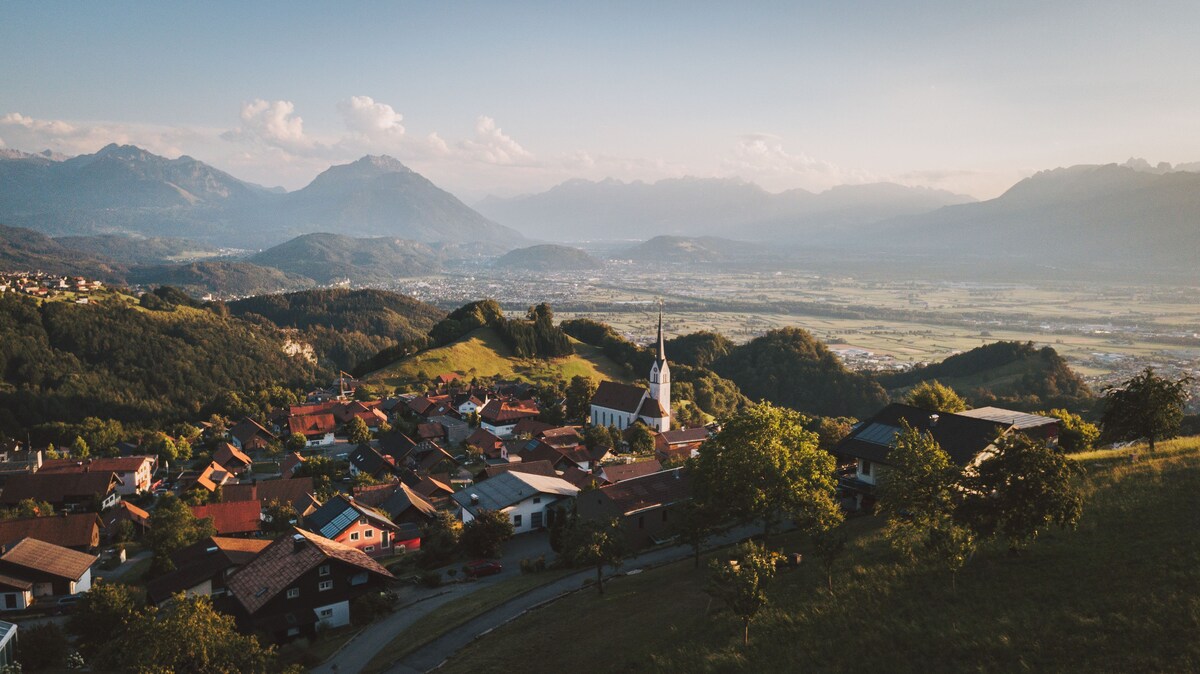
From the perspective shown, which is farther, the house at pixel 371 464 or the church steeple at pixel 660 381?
the church steeple at pixel 660 381

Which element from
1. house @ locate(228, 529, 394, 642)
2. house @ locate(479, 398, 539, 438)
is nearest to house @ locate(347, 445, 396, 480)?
house @ locate(479, 398, 539, 438)

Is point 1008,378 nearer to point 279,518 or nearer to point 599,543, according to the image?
point 599,543

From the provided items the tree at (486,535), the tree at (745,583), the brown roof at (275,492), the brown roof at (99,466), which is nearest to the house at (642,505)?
the tree at (486,535)

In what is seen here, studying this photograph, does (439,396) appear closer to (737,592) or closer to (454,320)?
(454,320)

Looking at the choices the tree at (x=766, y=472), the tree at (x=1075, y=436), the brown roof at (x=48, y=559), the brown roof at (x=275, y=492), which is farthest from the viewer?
the brown roof at (x=275, y=492)

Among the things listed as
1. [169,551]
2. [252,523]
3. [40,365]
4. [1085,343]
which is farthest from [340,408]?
[1085,343]

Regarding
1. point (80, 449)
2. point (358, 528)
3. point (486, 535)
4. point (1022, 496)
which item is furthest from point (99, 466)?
point (1022, 496)

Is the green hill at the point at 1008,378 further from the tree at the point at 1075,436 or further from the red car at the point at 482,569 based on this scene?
the red car at the point at 482,569

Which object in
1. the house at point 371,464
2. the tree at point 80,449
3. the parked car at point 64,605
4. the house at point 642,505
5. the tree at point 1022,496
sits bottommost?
the tree at point 80,449
